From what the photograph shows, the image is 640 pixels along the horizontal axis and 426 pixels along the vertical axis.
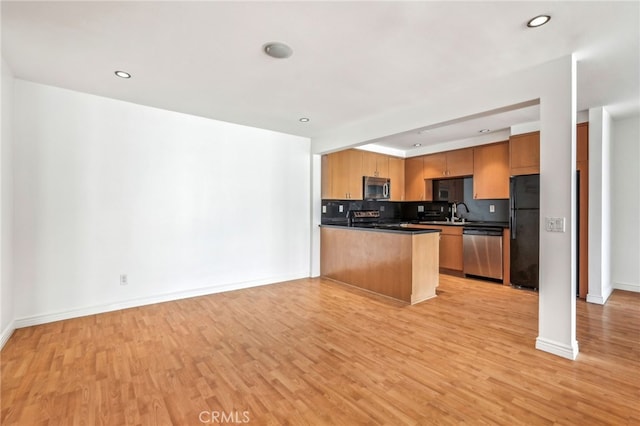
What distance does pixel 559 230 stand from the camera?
2322mm

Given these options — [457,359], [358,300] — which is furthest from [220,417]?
[358,300]

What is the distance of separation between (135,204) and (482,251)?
5110 millimetres

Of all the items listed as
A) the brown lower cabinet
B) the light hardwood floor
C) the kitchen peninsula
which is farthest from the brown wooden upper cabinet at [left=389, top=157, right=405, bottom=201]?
the light hardwood floor

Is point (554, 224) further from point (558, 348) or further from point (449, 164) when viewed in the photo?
point (449, 164)

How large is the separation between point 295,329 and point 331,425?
1306 mm

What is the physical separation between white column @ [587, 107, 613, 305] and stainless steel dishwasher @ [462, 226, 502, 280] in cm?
107

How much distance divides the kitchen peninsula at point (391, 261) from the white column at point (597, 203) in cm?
192

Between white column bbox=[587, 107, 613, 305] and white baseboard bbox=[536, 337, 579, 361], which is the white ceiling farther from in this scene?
white baseboard bbox=[536, 337, 579, 361]

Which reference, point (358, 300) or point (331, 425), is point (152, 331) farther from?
point (358, 300)

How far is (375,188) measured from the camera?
5793 millimetres

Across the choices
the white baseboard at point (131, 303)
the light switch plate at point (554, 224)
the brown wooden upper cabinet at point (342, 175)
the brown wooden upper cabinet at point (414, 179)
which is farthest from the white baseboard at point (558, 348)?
the brown wooden upper cabinet at point (414, 179)

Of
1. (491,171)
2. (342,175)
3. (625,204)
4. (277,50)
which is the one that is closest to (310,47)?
(277,50)

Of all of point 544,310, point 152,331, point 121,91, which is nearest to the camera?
point 544,310

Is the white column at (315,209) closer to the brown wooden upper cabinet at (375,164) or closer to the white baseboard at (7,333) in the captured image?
the brown wooden upper cabinet at (375,164)
